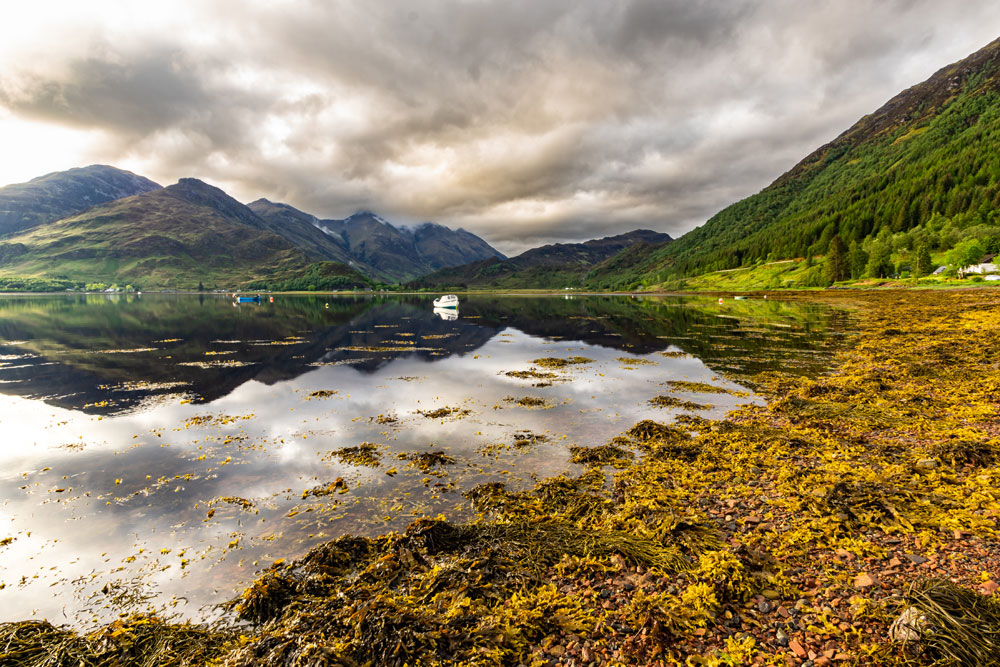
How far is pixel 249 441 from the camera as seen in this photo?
758 inches

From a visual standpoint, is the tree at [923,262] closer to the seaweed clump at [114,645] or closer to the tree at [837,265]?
the tree at [837,265]

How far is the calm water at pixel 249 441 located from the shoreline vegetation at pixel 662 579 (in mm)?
1571

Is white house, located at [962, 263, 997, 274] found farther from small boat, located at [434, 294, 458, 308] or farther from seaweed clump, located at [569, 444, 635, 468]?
seaweed clump, located at [569, 444, 635, 468]

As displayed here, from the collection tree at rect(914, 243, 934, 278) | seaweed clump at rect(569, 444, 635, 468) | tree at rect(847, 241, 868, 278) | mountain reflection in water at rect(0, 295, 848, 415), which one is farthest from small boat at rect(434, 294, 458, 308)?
tree at rect(847, 241, 868, 278)

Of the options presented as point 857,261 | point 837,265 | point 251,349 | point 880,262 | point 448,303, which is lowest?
point 251,349

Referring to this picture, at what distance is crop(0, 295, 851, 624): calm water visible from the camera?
1067 centimetres

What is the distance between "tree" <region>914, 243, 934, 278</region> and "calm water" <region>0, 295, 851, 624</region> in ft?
426

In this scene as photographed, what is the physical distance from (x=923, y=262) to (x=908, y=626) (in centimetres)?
18454

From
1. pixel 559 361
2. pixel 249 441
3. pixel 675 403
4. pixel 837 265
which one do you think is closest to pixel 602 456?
pixel 675 403

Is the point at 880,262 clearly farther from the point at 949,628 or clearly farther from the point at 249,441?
the point at 249,441

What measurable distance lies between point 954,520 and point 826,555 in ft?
12.6

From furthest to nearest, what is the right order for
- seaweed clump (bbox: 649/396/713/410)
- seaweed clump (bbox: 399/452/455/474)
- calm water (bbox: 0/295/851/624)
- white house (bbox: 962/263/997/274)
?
1. white house (bbox: 962/263/997/274)
2. seaweed clump (bbox: 649/396/713/410)
3. seaweed clump (bbox: 399/452/455/474)
4. calm water (bbox: 0/295/851/624)

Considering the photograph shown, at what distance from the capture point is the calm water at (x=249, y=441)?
10672mm

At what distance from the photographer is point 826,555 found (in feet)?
30.1
